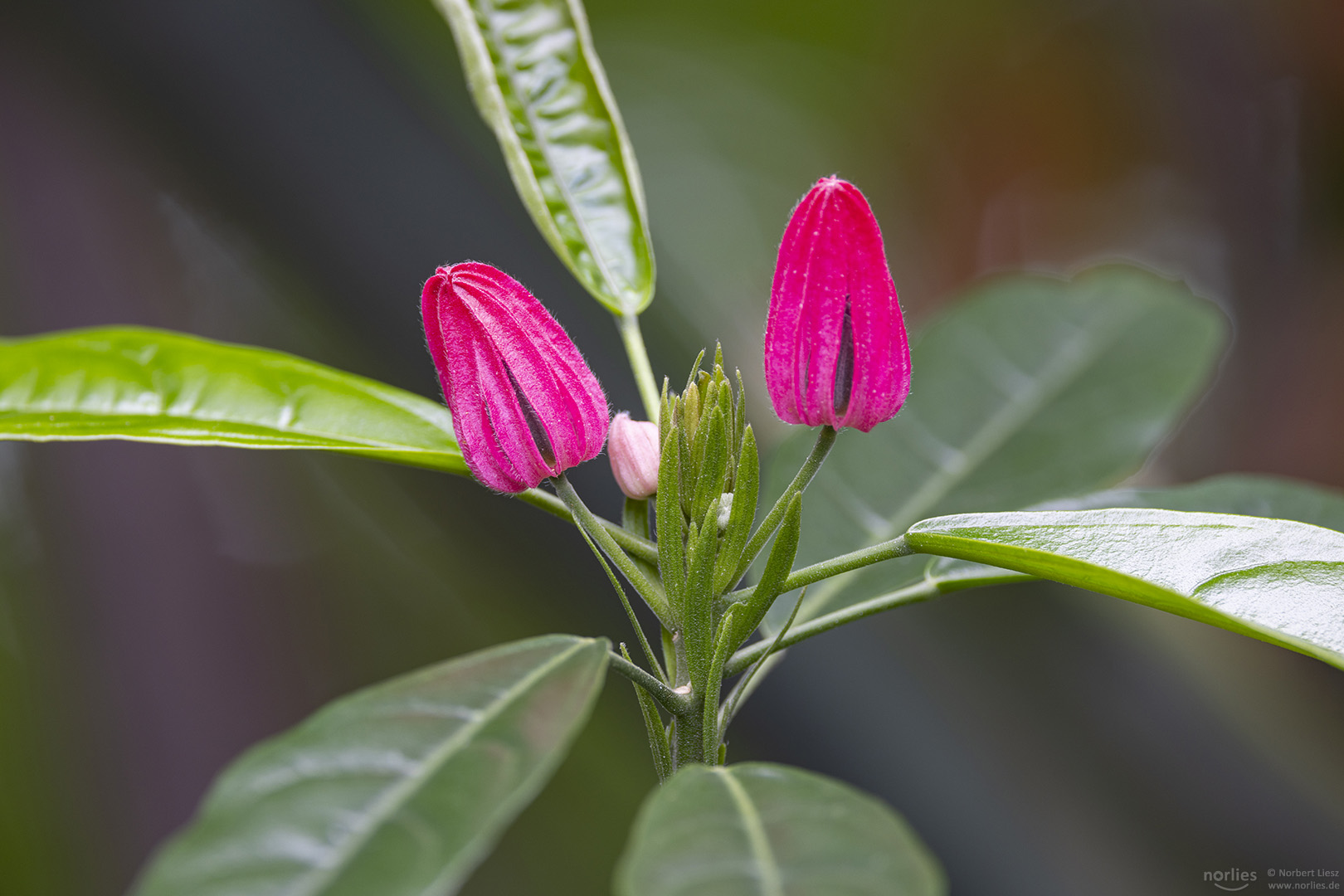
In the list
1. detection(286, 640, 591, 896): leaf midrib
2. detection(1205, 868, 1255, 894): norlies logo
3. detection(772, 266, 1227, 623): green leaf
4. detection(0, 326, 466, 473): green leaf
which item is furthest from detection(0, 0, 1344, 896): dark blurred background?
detection(286, 640, 591, 896): leaf midrib

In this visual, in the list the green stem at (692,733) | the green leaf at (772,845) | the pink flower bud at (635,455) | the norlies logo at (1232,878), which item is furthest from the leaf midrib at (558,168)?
the norlies logo at (1232,878)

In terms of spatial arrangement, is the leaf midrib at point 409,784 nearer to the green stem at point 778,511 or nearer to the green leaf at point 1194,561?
the green stem at point 778,511

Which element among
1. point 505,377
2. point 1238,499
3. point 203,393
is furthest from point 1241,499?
Result: point 203,393

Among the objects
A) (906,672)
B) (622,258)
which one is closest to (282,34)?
(622,258)

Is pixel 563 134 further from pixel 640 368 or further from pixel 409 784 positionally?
pixel 409 784

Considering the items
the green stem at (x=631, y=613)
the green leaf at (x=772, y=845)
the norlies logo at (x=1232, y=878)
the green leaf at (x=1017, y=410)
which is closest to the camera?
the green leaf at (x=772, y=845)
